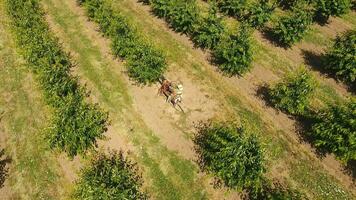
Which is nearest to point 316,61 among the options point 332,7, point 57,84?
point 332,7

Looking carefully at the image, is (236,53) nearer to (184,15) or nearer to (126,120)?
(184,15)

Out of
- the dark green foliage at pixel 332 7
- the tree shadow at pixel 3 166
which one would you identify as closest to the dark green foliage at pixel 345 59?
the dark green foliage at pixel 332 7

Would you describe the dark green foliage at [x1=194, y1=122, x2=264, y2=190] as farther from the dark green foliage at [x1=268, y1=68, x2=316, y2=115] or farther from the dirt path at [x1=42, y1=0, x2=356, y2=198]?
the dark green foliage at [x1=268, y1=68, x2=316, y2=115]

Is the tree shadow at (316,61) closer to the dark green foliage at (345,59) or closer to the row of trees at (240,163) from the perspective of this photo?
the dark green foliage at (345,59)

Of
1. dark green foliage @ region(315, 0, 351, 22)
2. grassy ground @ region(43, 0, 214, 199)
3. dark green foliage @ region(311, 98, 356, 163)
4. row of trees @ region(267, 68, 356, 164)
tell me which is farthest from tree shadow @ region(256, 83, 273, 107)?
dark green foliage @ region(315, 0, 351, 22)

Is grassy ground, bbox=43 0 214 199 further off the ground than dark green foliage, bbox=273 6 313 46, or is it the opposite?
dark green foliage, bbox=273 6 313 46

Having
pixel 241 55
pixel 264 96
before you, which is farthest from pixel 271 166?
pixel 241 55

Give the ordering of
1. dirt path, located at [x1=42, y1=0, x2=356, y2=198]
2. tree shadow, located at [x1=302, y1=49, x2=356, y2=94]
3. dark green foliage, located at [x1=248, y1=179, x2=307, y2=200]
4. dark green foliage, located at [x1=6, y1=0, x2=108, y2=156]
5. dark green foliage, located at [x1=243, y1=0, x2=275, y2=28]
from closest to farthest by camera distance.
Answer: dark green foliage, located at [x1=248, y1=179, x2=307, y2=200], dark green foliage, located at [x1=6, y1=0, x2=108, y2=156], dirt path, located at [x1=42, y1=0, x2=356, y2=198], tree shadow, located at [x1=302, y1=49, x2=356, y2=94], dark green foliage, located at [x1=243, y1=0, x2=275, y2=28]
